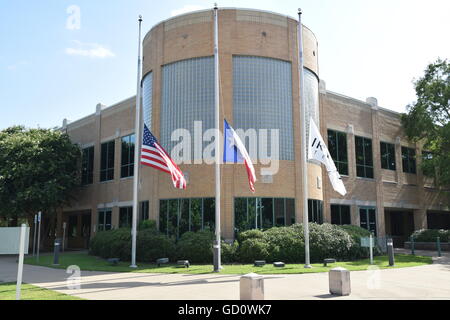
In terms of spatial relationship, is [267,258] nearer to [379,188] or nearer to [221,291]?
[221,291]

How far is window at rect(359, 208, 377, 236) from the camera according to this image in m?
32.6

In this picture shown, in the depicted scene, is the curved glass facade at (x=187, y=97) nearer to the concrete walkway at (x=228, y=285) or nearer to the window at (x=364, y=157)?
the concrete walkway at (x=228, y=285)

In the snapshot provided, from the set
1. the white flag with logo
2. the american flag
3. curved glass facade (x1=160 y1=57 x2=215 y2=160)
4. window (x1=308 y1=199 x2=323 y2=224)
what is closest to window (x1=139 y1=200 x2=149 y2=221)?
curved glass facade (x1=160 y1=57 x2=215 y2=160)

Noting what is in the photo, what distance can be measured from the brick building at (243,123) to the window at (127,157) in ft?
0.27

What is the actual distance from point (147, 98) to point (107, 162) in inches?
359

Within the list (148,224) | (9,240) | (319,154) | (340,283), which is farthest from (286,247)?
(9,240)

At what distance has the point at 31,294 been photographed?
1248 centimetres

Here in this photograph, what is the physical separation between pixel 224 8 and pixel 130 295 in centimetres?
2013

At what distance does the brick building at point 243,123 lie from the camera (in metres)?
25.2

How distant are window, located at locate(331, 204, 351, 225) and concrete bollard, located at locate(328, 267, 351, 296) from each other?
1894 centimetres

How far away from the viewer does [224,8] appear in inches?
1056

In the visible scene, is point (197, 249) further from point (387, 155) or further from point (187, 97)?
point (387, 155)

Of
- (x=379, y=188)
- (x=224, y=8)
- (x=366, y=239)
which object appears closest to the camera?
(x=366, y=239)

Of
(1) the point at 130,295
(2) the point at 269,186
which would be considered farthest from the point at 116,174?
(1) the point at 130,295
